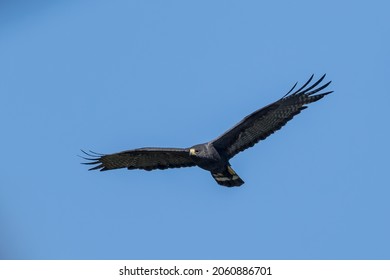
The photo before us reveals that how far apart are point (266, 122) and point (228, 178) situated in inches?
53.7

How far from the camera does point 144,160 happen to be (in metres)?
18.3

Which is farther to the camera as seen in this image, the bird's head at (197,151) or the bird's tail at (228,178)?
the bird's tail at (228,178)

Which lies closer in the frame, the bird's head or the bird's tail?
the bird's head

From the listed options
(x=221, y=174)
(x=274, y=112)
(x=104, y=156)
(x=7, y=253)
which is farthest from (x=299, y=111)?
(x=7, y=253)

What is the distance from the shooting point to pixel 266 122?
17375 millimetres

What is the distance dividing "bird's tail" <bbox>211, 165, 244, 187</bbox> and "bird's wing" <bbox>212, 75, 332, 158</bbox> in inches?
15.1

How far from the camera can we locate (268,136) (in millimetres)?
17516

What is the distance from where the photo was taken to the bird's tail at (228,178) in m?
17.6

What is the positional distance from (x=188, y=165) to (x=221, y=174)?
2.66 feet

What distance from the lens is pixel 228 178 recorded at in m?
17.7

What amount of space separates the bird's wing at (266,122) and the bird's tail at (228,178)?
1.26 feet

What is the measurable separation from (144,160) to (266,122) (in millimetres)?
2734

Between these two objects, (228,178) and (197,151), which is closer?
(197,151)

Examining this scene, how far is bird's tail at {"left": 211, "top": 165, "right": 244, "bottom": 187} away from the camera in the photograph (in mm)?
17625
